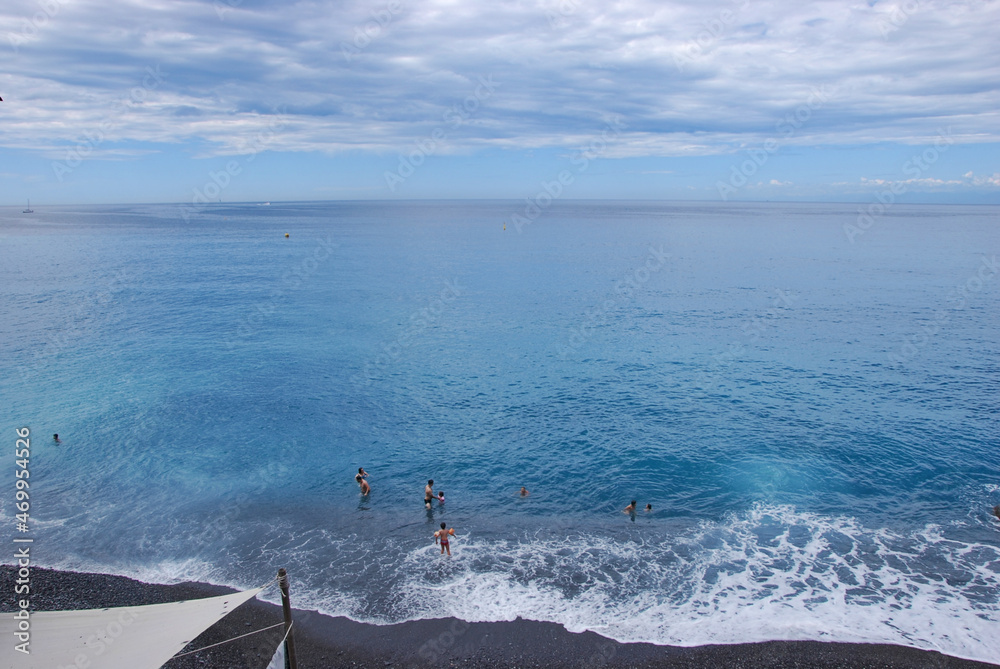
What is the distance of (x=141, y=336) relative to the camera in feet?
215

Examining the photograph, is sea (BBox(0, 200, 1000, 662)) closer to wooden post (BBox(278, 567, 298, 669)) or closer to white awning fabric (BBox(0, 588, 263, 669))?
wooden post (BBox(278, 567, 298, 669))

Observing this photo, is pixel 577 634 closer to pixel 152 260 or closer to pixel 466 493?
pixel 466 493

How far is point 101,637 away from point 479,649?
513 inches

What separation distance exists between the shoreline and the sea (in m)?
0.66

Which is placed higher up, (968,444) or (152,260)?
(152,260)

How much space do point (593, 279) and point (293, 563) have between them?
83670 millimetres

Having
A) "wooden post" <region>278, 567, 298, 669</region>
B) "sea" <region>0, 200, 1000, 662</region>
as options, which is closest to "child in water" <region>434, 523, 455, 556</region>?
"sea" <region>0, 200, 1000, 662</region>

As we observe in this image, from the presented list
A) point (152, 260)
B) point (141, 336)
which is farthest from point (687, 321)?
point (152, 260)

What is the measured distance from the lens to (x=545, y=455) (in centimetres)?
3859

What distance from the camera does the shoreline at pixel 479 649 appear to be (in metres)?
21.9

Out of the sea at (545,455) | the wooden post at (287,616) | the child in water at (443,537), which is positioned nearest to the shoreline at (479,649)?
the sea at (545,455)

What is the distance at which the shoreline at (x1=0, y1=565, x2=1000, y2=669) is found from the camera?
862 inches

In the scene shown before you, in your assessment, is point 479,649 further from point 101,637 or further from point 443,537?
point 101,637

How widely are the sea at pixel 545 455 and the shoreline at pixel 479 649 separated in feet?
2.17
